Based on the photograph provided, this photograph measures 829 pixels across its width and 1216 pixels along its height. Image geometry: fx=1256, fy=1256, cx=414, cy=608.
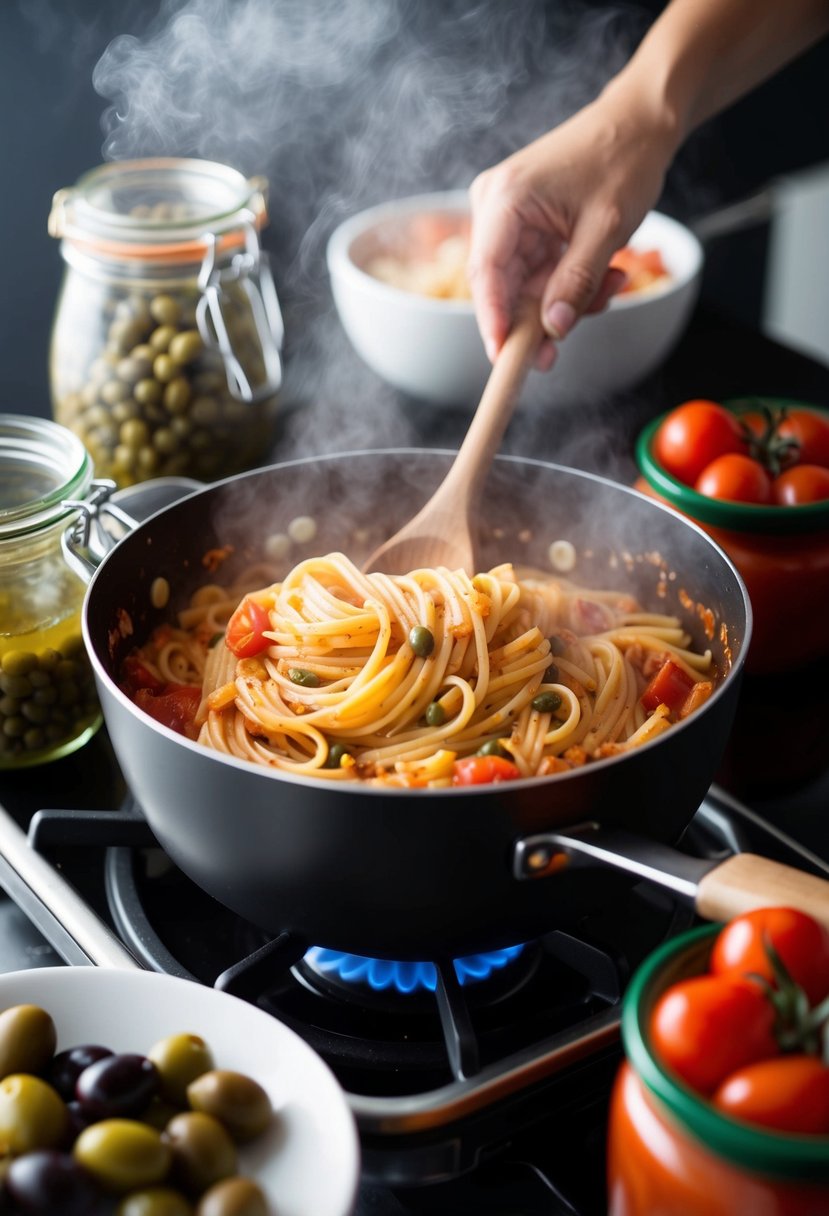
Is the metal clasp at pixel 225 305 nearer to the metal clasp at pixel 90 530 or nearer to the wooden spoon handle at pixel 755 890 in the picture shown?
→ the metal clasp at pixel 90 530

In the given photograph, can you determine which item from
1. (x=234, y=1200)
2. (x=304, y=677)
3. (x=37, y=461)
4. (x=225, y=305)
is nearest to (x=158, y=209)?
(x=225, y=305)

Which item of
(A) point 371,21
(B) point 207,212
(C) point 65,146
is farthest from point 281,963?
(A) point 371,21

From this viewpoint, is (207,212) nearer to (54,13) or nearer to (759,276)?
(54,13)

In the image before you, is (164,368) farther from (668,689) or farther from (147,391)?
(668,689)

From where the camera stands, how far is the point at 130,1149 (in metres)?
1.19

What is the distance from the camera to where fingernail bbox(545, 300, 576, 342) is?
7.42 feet

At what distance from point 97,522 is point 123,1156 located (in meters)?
1.09

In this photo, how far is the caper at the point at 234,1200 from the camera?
118cm

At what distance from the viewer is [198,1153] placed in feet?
4.03

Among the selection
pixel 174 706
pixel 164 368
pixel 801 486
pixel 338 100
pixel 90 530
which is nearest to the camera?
pixel 174 706

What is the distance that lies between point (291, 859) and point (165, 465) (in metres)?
1.34

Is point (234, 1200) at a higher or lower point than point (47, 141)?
lower

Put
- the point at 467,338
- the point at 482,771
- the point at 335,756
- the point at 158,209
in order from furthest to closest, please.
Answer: the point at 467,338, the point at 158,209, the point at 335,756, the point at 482,771

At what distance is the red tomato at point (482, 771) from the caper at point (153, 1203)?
23.9 inches
